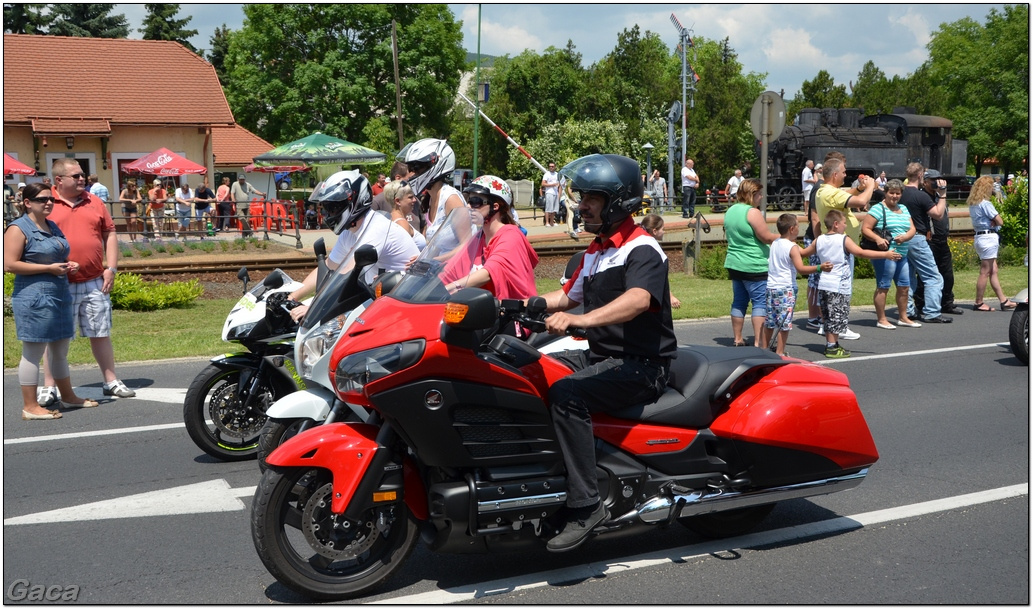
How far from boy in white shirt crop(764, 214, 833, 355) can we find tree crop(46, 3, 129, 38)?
55.9 metres

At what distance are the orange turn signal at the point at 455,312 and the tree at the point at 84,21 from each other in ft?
196

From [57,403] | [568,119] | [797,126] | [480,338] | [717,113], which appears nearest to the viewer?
[480,338]

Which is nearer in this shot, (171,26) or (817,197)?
(817,197)

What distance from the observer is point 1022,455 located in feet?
22.1

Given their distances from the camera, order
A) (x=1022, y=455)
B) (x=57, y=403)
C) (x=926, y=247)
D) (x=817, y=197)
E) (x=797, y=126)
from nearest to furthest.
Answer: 1. (x=1022, y=455)
2. (x=57, y=403)
3. (x=817, y=197)
4. (x=926, y=247)
5. (x=797, y=126)

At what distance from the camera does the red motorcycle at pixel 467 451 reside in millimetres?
4113

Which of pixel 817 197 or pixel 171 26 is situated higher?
pixel 171 26

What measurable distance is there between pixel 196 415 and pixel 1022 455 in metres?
5.71

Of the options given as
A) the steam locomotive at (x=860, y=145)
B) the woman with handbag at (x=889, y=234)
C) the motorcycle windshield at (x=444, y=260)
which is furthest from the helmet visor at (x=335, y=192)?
the steam locomotive at (x=860, y=145)

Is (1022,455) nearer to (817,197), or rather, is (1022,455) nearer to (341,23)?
(817,197)

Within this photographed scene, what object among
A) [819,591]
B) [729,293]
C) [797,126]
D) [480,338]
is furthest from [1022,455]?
[797,126]

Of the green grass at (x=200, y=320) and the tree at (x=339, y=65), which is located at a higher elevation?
the tree at (x=339, y=65)

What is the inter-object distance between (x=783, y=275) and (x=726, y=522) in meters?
5.16

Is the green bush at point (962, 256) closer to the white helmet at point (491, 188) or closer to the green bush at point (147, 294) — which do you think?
the green bush at point (147, 294)
